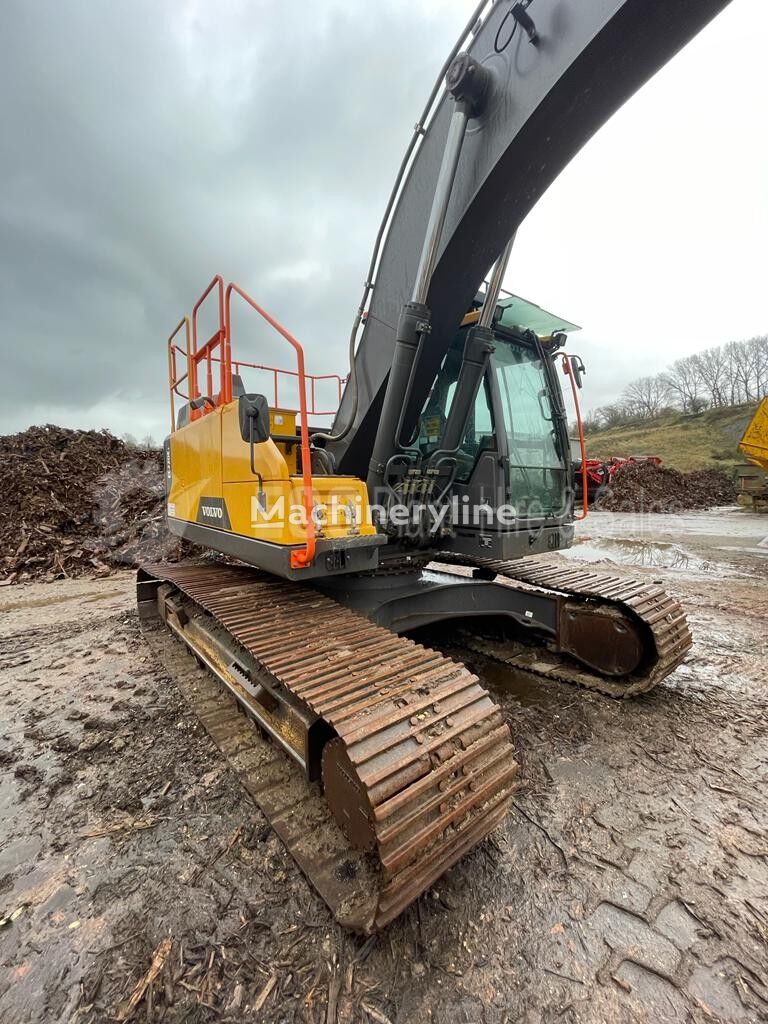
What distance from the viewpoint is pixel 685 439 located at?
121 ft

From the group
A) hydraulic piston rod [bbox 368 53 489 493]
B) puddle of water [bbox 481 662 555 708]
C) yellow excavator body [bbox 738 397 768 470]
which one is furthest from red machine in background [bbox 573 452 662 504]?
hydraulic piston rod [bbox 368 53 489 493]

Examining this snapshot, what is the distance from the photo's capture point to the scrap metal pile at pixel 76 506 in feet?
27.3

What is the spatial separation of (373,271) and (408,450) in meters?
1.30

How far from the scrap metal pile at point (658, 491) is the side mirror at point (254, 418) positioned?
19.7m

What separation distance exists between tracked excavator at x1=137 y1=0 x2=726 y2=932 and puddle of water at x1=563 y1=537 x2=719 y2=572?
5.41 m

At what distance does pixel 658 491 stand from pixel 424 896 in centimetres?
2292

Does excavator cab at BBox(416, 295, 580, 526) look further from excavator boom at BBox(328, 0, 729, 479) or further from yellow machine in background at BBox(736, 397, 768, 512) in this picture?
yellow machine in background at BBox(736, 397, 768, 512)

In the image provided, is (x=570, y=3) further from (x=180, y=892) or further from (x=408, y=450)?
(x=180, y=892)

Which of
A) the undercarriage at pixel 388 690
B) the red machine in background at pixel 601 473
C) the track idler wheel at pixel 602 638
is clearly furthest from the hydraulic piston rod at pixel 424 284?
the red machine in background at pixel 601 473

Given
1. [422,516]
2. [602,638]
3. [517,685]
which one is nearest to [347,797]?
[422,516]

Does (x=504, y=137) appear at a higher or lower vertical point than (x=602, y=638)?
higher

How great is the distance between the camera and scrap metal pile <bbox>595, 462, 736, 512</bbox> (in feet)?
65.4

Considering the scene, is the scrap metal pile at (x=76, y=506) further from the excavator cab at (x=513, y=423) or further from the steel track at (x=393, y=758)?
the steel track at (x=393, y=758)

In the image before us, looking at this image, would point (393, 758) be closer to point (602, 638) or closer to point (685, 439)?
point (602, 638)
